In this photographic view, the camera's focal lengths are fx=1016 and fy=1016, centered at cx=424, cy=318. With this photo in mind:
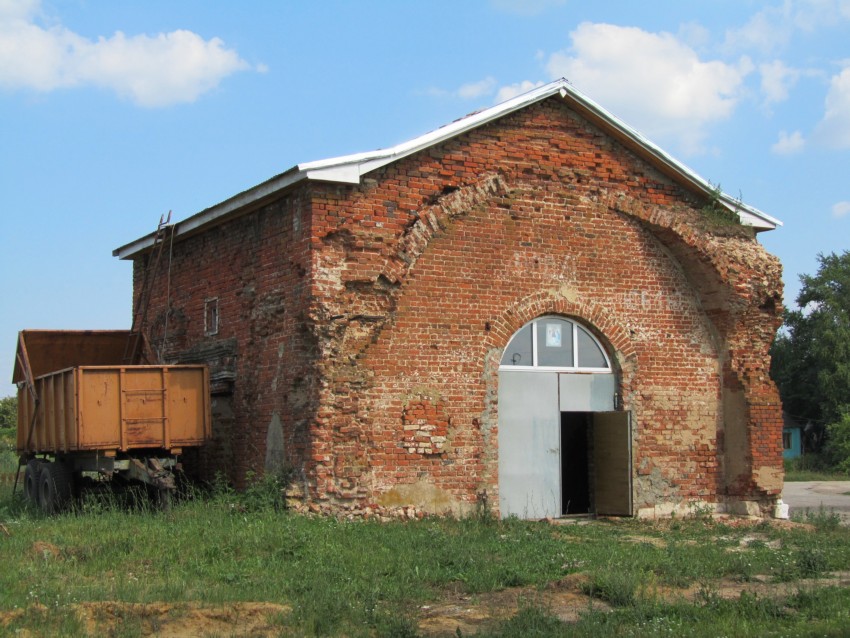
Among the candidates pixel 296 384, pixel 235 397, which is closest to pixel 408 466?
pixel 296 384

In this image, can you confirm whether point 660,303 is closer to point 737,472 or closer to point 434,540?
point 737,472

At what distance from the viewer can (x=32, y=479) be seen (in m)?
16.0

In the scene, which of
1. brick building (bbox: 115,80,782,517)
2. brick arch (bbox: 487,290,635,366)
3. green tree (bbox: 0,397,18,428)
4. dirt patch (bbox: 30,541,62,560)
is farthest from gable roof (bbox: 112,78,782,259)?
green tree (bbox: 0,397,18,428)

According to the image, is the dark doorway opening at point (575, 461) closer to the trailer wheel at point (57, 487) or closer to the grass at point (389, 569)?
the grass at point (389, 569)

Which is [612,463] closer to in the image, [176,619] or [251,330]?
[251,330]

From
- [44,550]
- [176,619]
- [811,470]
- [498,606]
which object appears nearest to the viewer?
[176,619]

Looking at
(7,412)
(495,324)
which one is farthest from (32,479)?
(7,412)

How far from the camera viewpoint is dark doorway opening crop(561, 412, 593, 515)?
17031mm

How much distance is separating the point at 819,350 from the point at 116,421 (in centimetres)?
3797

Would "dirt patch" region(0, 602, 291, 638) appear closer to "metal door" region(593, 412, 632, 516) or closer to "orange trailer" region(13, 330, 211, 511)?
"orange trailer" region(13, 330, 211, 511)

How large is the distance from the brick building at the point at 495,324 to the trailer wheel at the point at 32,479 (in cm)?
248

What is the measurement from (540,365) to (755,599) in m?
6.60

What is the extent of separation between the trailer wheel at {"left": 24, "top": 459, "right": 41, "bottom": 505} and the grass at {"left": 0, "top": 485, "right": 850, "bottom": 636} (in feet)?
6.58

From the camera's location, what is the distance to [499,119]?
584 inches
